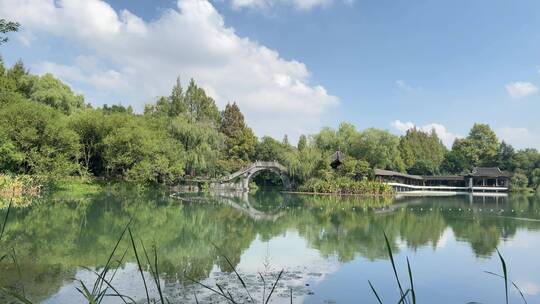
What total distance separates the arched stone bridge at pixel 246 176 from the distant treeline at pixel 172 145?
2.84 feet

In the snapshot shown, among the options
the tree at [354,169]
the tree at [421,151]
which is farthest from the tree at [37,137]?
the tree at [421,151]

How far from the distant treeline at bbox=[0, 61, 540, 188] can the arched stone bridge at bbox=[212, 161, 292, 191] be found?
0.87 m

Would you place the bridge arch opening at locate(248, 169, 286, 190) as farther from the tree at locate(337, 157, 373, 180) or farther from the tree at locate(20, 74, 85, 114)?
the tree at locate(20, 74, 85, 114)

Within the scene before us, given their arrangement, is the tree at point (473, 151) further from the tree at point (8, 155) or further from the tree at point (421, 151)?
the tree at point (8, 155)

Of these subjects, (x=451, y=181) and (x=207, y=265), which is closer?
(x=207, y=265)

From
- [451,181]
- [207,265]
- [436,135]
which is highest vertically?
[436,135]

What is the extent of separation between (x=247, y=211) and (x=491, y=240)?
1081 cm

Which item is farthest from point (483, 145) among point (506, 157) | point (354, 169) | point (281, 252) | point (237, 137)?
point (281, 252)

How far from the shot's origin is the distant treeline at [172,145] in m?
24.6

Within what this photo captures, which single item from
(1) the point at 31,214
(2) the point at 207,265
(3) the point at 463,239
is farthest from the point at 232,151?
(2) the point at 207,265

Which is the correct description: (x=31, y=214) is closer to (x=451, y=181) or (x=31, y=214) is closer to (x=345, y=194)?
(x=345, y=194)

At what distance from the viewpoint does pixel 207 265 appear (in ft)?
27.5

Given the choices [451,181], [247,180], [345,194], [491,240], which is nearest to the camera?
[491,240]

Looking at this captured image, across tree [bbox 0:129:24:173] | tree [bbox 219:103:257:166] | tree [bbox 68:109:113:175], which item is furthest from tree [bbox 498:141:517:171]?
tree [bbox 0:129:24:173]
